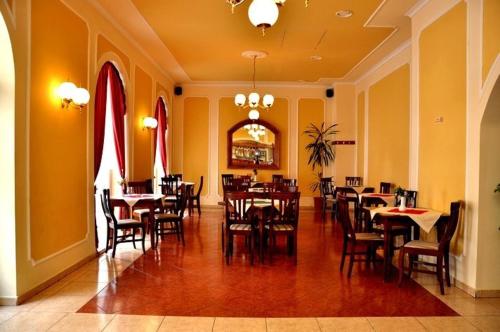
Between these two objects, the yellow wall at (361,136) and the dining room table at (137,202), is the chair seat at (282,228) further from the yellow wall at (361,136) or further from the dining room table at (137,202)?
the yellow wall at (361,136)

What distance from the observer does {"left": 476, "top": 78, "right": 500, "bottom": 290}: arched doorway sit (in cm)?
424

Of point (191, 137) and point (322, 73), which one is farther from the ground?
point (322, 73)

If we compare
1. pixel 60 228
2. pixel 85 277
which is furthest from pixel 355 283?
pixel 60 228

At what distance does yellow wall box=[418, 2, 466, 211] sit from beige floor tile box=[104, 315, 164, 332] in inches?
138

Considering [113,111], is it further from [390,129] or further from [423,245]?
[390,129]

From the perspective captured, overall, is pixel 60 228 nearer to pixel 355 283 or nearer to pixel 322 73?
pixel 355 283

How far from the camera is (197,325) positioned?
136 inches

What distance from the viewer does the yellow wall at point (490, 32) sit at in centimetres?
397

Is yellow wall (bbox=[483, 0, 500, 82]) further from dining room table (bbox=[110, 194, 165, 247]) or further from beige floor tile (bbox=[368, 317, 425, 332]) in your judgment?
dining room table (bbox=[110, 194, 165, 247])

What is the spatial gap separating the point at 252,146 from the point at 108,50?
238 inches

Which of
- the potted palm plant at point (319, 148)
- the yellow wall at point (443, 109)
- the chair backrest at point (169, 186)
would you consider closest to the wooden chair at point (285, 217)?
the yellow wall at point (443, 109)

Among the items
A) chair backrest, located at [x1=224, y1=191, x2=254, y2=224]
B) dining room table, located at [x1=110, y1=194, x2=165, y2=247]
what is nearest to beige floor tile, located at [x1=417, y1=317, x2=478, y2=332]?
chair backrest, located at [x1=224, y1=191, x2=254, y2=224]

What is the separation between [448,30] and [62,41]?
4576 mm

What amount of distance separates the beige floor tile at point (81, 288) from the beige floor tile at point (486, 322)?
143 inches
